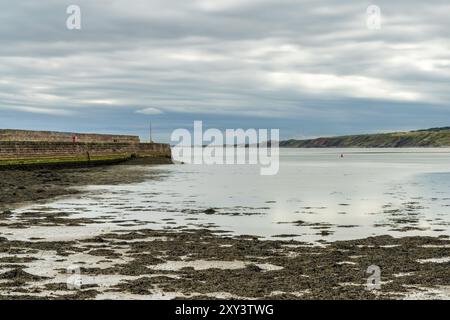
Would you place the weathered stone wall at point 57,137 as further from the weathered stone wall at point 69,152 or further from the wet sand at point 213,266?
the wet sand at point 213,266

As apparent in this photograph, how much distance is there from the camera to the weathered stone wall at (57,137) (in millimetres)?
57219

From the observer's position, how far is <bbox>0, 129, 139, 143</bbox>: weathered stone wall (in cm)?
5722

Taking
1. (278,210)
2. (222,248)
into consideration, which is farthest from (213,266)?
(278,210)

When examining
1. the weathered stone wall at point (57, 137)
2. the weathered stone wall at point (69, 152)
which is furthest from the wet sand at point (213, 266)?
the weathered stone wall at point (57, 137)

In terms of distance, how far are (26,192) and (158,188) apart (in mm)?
8404

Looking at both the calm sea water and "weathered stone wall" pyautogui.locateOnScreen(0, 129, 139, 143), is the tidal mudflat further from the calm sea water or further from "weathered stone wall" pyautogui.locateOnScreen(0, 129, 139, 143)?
"weathered stone wall" pyautogui.locateOnScreen(0, 129, 139, 143)

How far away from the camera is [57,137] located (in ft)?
222

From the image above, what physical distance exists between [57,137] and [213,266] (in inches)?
2316

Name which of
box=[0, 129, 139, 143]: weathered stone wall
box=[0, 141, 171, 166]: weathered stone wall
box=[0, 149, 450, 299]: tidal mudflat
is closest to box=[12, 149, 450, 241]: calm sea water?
box=[0, 149, 450, 299]: tidal mudflat

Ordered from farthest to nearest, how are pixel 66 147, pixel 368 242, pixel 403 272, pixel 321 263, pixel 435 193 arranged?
pixel 66 147, pixel 435 193, pixel 368 242, pixel 321 263, pixel 403 272

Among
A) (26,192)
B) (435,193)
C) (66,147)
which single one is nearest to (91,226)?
(26,192)

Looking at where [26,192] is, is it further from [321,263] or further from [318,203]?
[321,263]

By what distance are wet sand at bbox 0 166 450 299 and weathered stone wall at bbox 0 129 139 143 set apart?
4252 centimetres

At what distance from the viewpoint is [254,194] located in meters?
31.8
